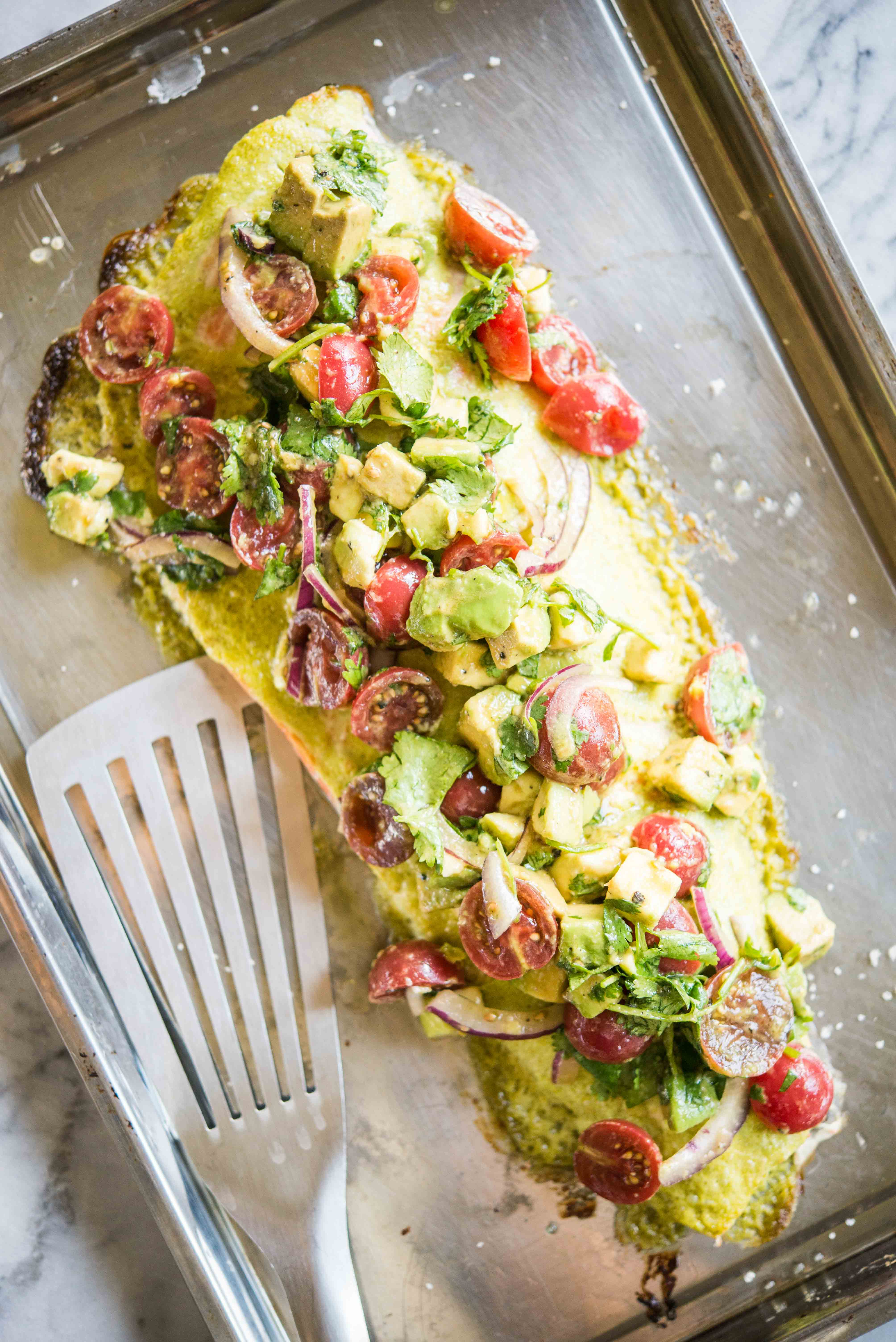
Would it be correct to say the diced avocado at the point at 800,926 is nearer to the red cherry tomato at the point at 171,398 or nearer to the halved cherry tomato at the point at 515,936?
the halved cherry tomato at the point at 515,936

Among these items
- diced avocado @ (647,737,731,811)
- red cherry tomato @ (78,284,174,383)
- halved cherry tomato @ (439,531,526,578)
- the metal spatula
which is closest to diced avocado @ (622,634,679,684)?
diced avocado @ (647,737,731,811)

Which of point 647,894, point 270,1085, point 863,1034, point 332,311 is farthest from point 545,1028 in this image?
point 332,311

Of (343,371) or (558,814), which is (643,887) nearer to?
(558,814)

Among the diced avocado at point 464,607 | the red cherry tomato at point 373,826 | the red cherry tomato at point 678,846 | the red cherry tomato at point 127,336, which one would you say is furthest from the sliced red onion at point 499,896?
the red cherry tomato at point 127,336

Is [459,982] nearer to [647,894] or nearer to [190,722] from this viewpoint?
[647,894]

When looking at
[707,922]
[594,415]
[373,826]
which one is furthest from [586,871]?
[594,415]
